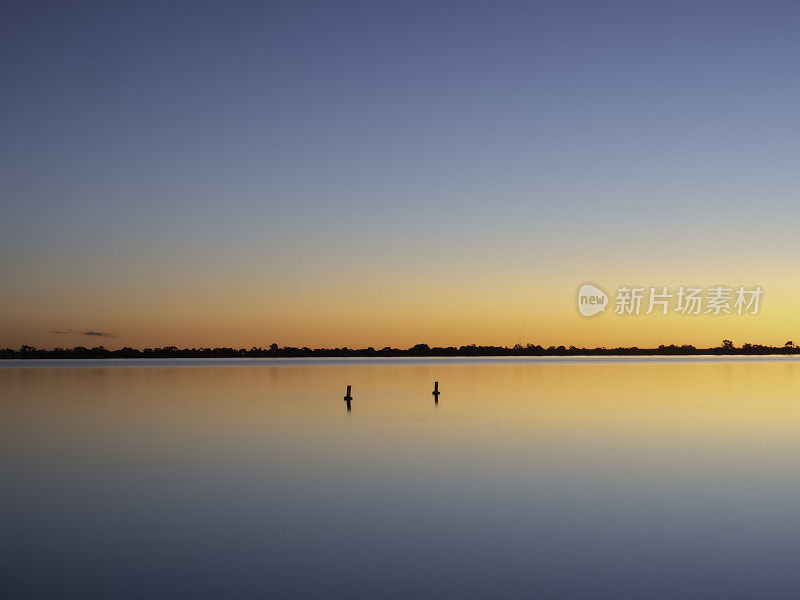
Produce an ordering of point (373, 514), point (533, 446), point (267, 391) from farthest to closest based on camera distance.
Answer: point (267, 391)
point (533, 446)
point (373, 514)

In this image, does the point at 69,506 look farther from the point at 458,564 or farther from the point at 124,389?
the point at 124,389

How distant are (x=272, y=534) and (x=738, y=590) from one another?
7568mm

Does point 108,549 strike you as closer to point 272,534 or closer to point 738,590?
point 272,534

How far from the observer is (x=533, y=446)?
24312 millimetres

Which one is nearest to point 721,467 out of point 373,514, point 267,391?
point 373,514

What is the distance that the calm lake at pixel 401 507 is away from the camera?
34.7ft

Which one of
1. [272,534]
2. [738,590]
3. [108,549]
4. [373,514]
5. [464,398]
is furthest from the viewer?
[464,398]

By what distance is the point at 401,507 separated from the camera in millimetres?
15500

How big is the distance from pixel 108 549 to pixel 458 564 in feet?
19.0

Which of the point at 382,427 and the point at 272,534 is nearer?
the point at 272,534

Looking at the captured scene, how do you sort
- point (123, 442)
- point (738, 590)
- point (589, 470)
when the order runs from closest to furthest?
point (738, 590) < point (589, 470) < point (123, 442)

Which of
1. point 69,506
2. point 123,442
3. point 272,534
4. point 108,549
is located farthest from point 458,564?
point 123,442

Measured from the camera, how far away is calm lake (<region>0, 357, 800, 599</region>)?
10562mm

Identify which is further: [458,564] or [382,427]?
[382,427]
